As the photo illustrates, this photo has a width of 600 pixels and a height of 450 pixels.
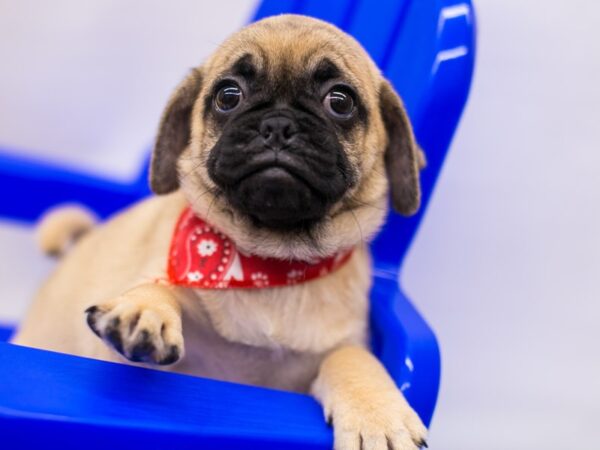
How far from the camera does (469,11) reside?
66.6 inches

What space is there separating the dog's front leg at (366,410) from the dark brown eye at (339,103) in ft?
1.70

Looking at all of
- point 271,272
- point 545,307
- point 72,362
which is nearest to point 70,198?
point 271,272

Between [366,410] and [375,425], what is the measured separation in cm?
4

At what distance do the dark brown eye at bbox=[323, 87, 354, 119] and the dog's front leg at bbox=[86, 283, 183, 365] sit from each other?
0.54 meters

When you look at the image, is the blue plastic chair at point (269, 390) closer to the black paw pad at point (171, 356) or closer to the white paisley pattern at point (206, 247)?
the black paw pad at point (171, 356)

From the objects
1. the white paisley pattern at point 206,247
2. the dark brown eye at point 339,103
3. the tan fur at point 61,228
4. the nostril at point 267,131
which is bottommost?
the tan fur at point 61,228

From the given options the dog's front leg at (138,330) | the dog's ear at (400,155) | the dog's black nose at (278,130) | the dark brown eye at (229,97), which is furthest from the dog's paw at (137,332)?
the dog's ear at (400,155)

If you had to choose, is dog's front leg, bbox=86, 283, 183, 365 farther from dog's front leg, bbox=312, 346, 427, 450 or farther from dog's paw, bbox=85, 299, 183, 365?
dog's front leg, bbox=312, 346, 427, 450

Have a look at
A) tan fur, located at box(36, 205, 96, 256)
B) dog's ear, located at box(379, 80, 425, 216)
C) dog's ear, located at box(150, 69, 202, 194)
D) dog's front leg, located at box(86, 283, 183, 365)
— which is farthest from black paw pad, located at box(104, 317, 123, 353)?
tan fur, located at box(36, 205, 96, 256)

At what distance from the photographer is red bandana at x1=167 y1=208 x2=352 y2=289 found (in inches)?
54.2

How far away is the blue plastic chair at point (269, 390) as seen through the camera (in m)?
0.98

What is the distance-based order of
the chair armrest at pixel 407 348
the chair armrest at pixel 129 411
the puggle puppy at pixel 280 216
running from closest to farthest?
the chair armrest at pixel 129 411 < the puggle puppy at pixel 280 216 < the chair armrest at pixel 407 348

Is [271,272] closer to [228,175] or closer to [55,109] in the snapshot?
[228,175]

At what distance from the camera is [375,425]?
3.75 ft
